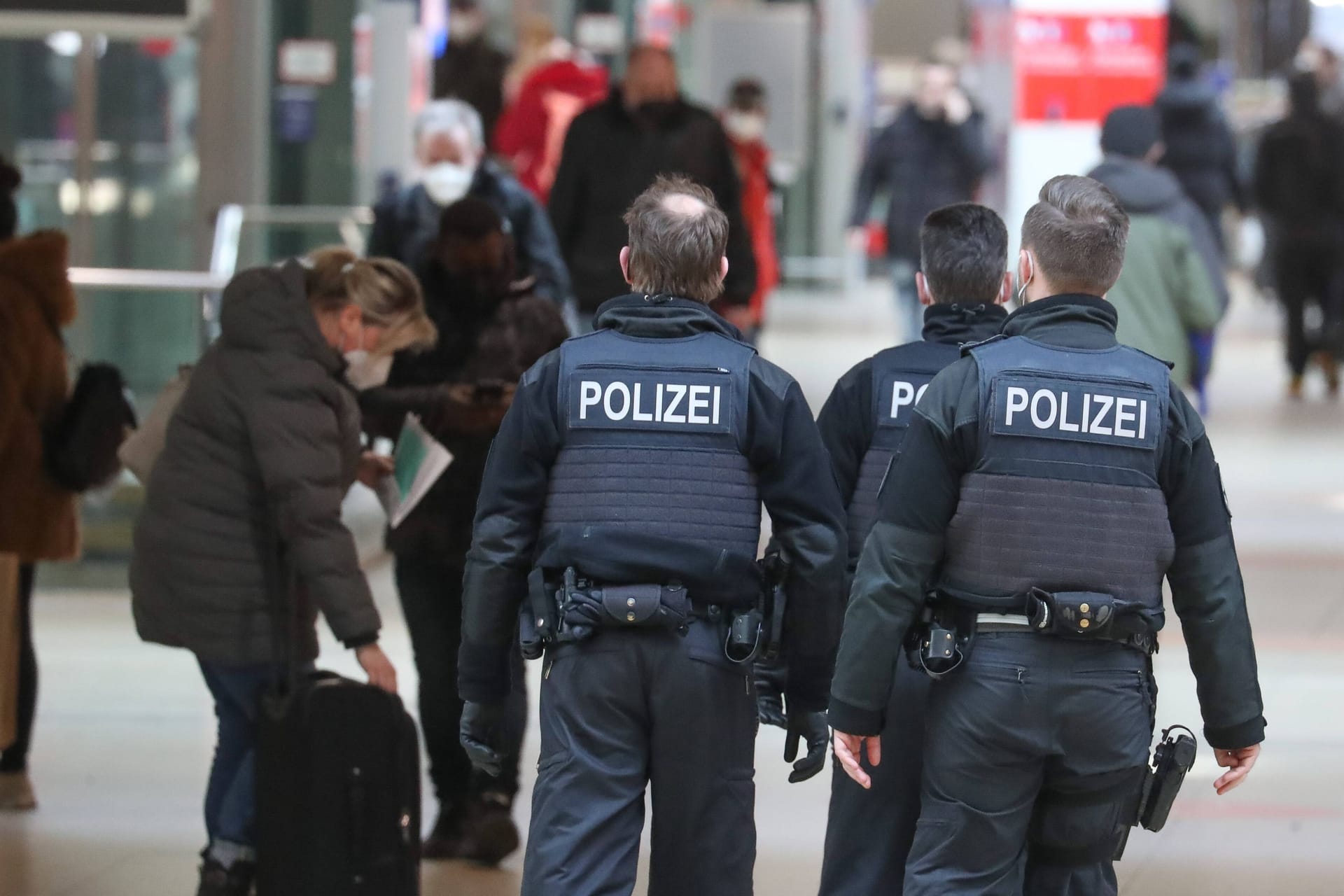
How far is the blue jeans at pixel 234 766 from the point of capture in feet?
16.4

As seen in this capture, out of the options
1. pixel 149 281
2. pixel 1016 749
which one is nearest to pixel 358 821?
pixel 1016 749

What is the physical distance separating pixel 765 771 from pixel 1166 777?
2.93 meters

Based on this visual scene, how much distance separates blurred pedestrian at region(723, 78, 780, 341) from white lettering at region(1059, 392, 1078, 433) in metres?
9.36

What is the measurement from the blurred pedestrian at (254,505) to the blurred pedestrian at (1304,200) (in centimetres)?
1128

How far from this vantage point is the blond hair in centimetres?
509

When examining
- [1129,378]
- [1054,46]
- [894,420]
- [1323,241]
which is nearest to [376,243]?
[894,420]

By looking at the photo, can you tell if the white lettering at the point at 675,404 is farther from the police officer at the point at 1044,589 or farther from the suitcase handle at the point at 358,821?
the suitcase handle at the point at 358,821

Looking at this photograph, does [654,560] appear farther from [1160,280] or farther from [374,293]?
[1160,280]

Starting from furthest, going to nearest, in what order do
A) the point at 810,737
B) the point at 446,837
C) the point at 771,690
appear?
the point at 446,837 < the point at 771,690 < the point at 810,737

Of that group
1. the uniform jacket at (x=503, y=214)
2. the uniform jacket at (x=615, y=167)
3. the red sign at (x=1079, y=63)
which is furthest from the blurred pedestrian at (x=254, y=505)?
the red sign at (x=1079, y=63)

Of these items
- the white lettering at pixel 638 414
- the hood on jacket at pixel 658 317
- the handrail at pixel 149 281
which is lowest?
the handrail at pixel 149 281

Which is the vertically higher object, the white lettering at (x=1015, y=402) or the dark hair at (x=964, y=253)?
the dark hair at (x=964, y=253)

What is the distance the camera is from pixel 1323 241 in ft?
49.7

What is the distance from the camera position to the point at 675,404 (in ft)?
13.0
